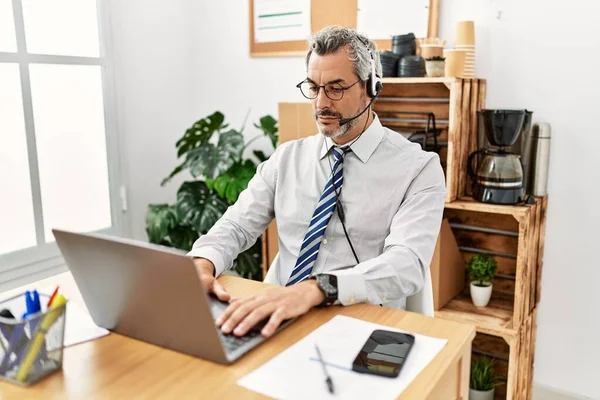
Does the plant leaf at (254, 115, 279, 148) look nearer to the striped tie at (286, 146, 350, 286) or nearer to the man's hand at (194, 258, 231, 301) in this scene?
the striped tie at (286, 146, 350, 286)

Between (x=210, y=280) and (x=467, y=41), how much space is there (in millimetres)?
1527

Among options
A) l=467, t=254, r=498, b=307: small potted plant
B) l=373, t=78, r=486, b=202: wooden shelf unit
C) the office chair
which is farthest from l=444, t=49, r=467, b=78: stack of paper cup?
the office chair

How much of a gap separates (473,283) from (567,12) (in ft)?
3.63

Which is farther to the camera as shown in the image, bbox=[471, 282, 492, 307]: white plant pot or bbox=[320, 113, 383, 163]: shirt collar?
bbox=[471, 282, 492, 307]: white plant pot

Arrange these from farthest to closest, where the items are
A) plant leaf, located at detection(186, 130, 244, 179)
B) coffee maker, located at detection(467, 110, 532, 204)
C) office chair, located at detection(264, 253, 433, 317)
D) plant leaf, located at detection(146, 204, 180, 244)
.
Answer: plant leaf, located at detection(146, 204, 180, 244) → plant leaf, located at detection(186, 130, 244, 179) → coffee maker, located at detection(467, 110, 532, 204) → office chair, located at detection(264, 253, 433, 317)

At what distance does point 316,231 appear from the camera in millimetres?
1590

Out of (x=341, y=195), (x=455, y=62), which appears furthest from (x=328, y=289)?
(x=455, y=62)

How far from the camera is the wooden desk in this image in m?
0.88

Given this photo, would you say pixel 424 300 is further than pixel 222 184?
No

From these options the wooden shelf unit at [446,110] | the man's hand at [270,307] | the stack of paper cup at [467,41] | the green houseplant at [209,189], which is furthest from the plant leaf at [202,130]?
the man's hand at [270,307]

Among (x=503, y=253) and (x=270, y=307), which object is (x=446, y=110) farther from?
(x=270, y=307)

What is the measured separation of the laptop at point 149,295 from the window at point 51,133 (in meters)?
1.79

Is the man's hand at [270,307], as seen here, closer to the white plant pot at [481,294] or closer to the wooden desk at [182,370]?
the wooden desk at [182,370]

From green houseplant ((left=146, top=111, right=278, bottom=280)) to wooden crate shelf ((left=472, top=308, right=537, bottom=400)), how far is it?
3.64 ft
